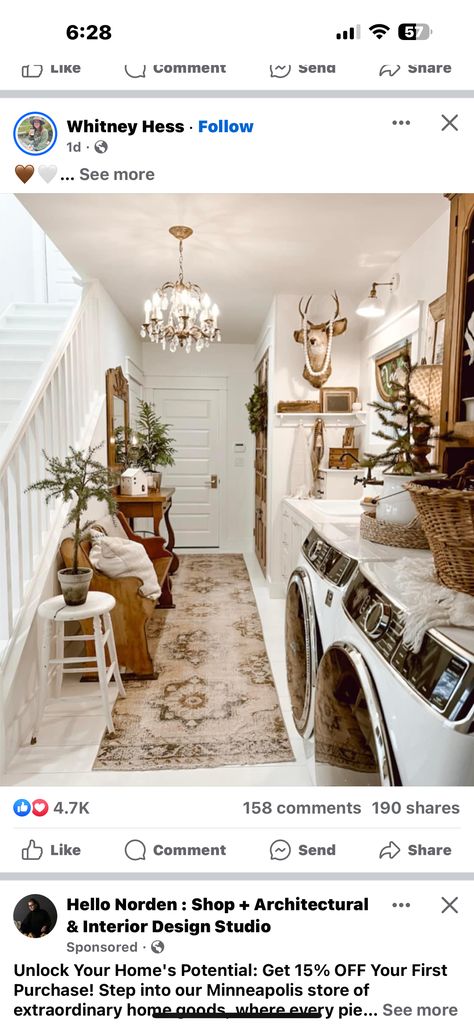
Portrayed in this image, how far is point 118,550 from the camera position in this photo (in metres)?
2.35

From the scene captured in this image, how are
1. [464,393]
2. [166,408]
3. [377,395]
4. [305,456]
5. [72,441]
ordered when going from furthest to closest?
[166,408] → [305,456] → [377,395] → [72,441] → [464,393]

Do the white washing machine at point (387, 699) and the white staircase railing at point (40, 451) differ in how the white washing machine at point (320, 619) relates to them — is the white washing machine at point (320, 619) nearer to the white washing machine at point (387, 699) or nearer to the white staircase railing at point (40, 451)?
the white washing machine at point (387, 699)

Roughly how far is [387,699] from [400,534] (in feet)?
1.95

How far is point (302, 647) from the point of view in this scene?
4.41ft

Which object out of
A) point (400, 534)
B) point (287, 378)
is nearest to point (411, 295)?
point (287, 378)
